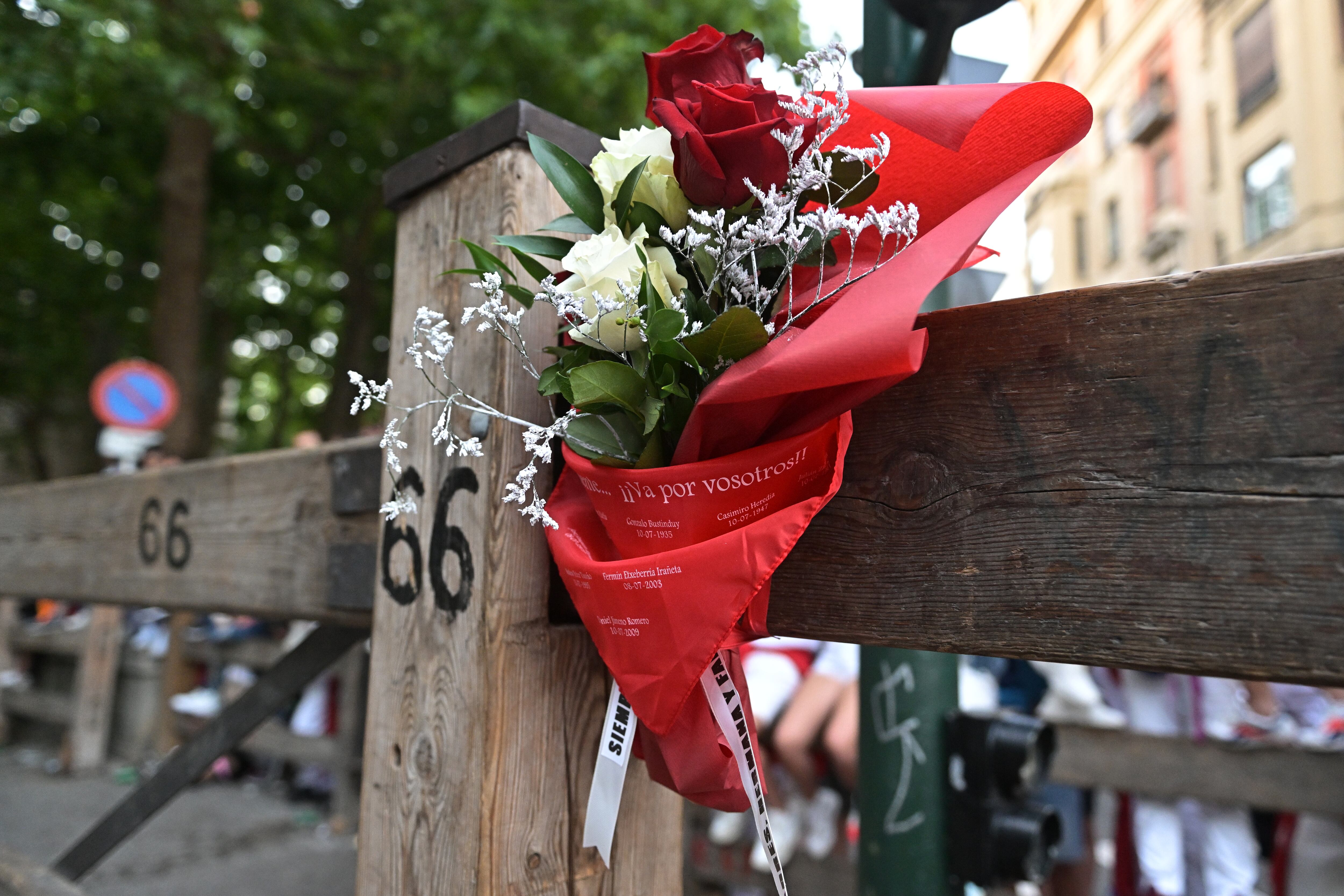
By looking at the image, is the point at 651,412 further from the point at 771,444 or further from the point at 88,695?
the point at 88,695

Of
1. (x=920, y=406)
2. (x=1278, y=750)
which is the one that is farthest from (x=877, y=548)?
(x=1278, y=750)

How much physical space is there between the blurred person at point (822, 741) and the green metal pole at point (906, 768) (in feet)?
4.29

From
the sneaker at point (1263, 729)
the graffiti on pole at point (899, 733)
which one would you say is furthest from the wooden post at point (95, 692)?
the sneaker at point (1263, 729)

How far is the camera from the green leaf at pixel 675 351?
920 millimetres

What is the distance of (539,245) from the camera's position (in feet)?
3.61

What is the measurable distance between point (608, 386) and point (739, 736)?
44 cm

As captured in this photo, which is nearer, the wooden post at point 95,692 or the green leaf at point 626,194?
the green leaf at point 626,194

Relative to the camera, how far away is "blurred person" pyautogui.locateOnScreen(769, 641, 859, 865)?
3354 millimetres

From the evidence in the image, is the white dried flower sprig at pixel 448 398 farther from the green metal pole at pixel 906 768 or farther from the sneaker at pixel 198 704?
the sneaker at pixel 198 704

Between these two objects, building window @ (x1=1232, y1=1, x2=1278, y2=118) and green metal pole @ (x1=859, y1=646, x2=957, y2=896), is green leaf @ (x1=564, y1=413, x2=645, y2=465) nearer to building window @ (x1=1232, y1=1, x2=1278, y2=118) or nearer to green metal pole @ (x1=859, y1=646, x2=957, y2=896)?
green metal pole @ (x1=859, y1=646, x2=957, y2=896)

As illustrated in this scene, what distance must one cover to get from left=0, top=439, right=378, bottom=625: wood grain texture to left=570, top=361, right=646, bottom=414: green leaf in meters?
0.77

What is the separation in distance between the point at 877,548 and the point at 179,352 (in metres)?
8.79

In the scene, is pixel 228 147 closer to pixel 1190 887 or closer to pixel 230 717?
pixel 230 717

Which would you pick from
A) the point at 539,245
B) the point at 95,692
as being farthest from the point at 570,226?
the point at 95,692
